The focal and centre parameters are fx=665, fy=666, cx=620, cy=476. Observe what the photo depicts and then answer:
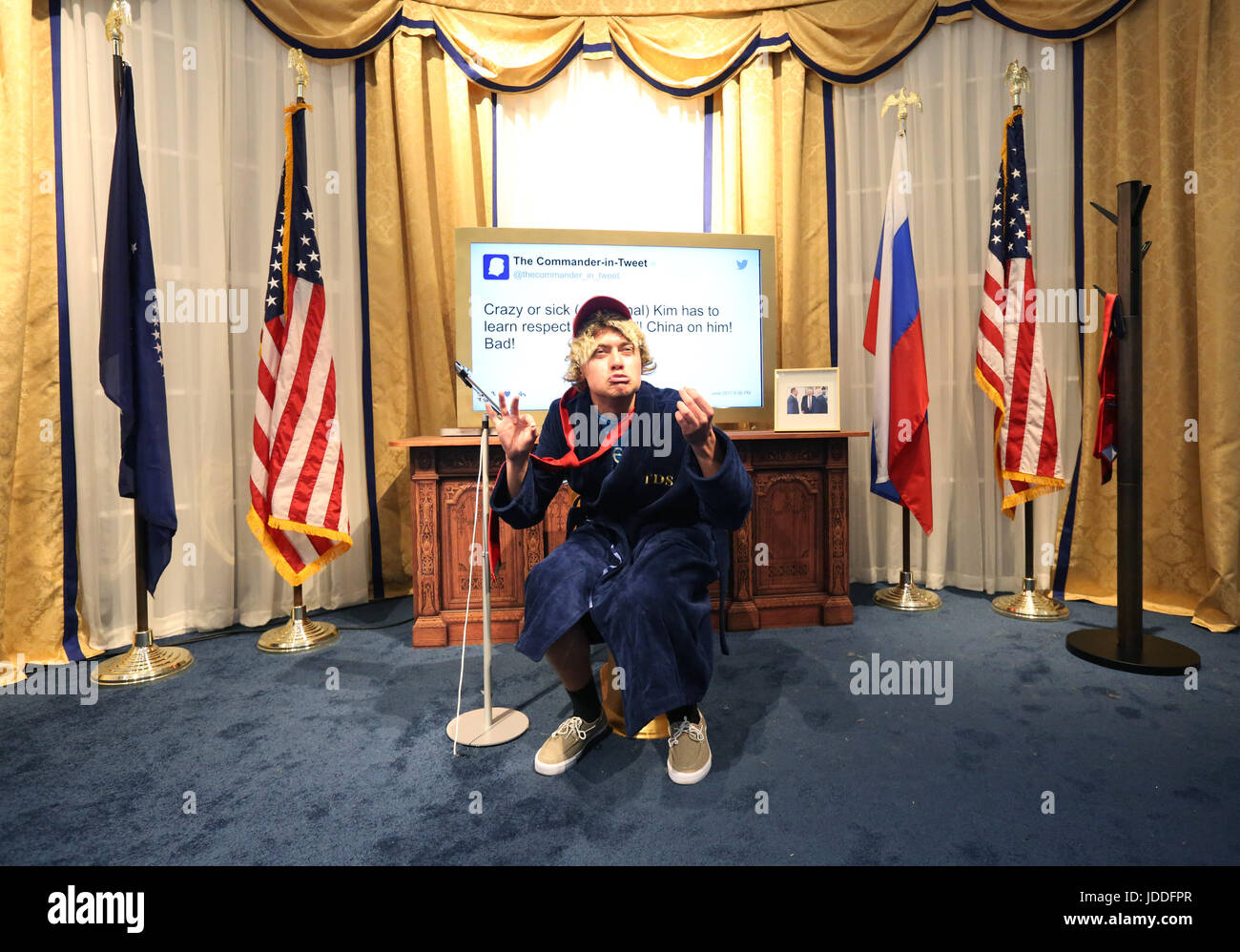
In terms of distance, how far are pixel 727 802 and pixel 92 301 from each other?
9.96ft

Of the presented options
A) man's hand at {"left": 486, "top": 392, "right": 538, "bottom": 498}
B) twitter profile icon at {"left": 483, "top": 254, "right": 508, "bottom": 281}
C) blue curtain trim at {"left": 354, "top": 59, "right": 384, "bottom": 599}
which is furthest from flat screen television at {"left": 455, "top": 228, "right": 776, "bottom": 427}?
man's hand at {"left": 486, "top": 392, "right": 538, "bottom": 498}

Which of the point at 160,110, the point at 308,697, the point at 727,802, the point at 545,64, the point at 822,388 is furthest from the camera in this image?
the point at 545,64

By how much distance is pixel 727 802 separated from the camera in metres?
1.62

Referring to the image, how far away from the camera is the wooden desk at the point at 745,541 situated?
2822 millimetres

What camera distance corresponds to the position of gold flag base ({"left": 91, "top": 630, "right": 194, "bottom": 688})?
94.7 inches

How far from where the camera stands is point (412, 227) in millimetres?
3328

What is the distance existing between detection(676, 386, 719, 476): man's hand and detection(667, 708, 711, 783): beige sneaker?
737mm

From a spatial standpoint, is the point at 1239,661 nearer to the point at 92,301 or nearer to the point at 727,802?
the point at 727,802

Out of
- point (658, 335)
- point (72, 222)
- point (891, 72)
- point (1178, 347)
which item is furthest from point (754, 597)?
point (72, 222)

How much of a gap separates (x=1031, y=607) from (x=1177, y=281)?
1543mm

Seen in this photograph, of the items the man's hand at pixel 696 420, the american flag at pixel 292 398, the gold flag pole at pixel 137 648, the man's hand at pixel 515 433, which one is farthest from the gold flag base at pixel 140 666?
the man's hand at pixel 696 420

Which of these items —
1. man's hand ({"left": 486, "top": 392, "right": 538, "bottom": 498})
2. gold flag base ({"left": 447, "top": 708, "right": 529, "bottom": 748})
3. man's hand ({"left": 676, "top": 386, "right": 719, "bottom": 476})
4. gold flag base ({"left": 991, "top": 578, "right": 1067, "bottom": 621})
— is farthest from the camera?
gold flag base ({"left": 991, "top": 578, "right": 1067, "bottom": 621})

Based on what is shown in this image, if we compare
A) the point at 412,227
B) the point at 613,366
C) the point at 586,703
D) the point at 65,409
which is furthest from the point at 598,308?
the point at 65,409

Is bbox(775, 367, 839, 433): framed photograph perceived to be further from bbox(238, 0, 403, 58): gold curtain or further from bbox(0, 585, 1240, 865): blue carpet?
bbox(238, 0, 403, 58): gold curtain
